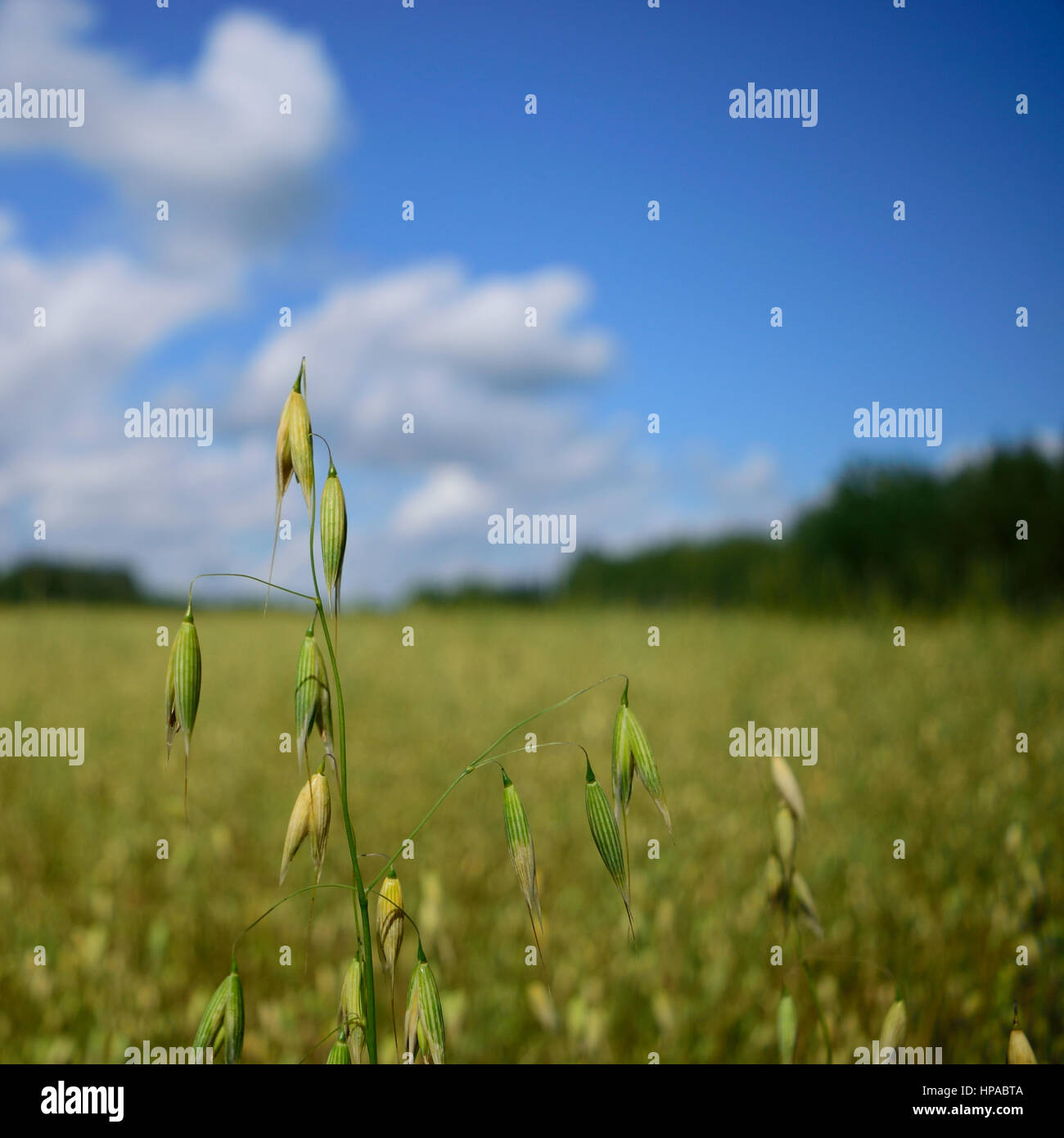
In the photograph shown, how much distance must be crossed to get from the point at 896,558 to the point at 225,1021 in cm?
1770

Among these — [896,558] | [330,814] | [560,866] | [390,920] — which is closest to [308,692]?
[330,814]

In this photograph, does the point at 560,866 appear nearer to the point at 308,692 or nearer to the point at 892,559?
the point at 308,692

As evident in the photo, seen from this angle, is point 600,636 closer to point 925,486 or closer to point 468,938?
point 468,938

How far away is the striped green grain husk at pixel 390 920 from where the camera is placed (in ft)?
2.69

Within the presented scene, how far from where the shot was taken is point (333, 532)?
2.59ft

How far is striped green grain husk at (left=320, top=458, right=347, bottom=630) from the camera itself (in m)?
0.76

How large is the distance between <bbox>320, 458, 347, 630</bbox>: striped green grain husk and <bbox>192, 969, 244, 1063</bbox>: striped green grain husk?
1.43 ft

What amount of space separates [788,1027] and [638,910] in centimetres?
171

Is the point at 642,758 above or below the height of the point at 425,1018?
above

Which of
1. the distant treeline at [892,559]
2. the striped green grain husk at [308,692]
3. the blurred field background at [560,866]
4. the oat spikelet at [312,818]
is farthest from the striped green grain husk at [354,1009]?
the distant treeline at [892,559]

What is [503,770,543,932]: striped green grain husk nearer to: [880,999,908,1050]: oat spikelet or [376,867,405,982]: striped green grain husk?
[376,867,405,982]: striped green grain husk

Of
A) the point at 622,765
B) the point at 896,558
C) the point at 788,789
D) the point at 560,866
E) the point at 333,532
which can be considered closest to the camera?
the point at 333,532
